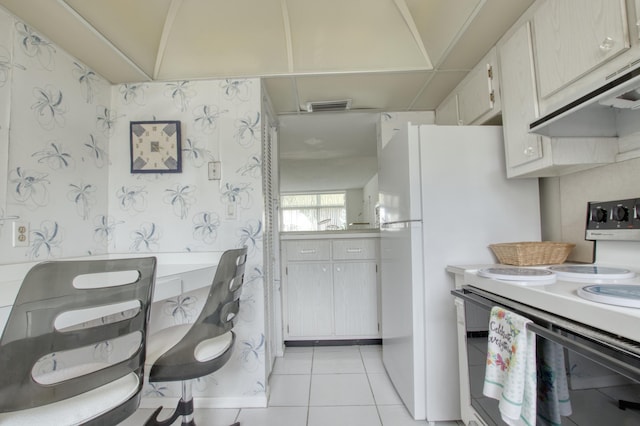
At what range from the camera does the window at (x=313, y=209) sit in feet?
16.3

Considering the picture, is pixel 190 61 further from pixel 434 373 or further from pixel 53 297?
pixel 434 373

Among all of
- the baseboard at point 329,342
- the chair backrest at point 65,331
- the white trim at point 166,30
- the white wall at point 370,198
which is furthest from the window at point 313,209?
the chair backrest at point 65,331

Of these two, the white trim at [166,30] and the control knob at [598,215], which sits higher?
the white trim at [166,30]

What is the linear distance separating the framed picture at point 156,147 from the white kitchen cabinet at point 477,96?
1834 mm

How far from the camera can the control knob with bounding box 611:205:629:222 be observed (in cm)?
112

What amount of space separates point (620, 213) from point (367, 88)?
1541 millimetres

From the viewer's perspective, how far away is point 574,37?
1.10 meters

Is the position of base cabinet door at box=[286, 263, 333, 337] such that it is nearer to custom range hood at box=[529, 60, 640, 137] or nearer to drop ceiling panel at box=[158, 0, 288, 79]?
drop ceiling panel at box=[158, 0, 288, 79]

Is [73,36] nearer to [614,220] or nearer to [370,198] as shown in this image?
[614,220]

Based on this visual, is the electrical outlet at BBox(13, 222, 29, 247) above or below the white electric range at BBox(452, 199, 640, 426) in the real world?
above

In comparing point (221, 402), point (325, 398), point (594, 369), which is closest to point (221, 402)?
point (221, 402)

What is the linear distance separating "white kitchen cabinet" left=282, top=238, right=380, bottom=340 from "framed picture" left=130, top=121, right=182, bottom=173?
3.99 feet

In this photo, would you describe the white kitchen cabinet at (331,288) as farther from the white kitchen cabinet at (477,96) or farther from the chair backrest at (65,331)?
the chair backrest at (65,331)

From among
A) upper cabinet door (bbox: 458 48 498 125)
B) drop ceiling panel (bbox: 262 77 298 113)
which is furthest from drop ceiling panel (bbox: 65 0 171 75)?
upper cabinet door (bbox: 458 48 498 125)
